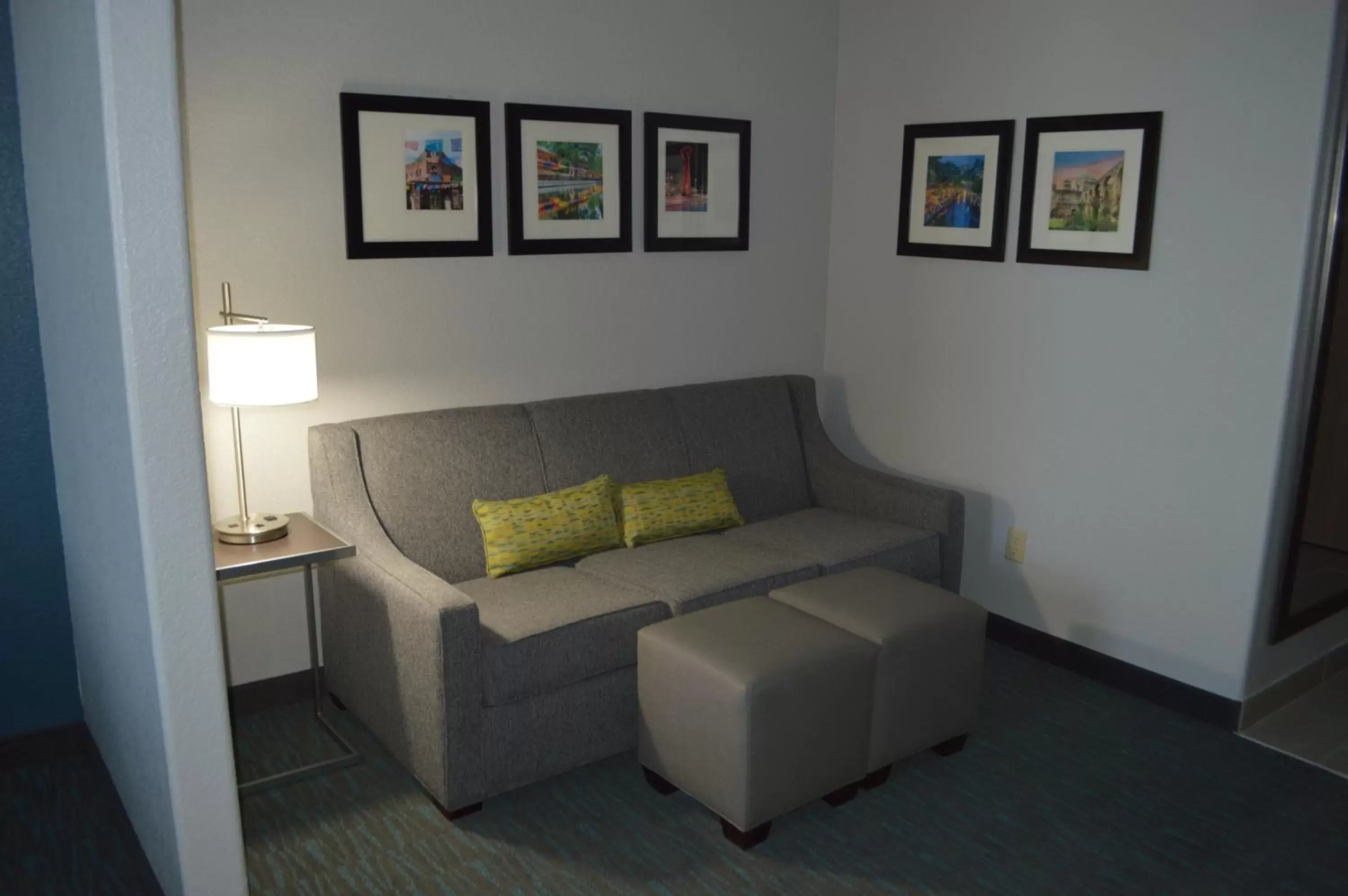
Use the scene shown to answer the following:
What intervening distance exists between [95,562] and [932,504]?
99.9 inches

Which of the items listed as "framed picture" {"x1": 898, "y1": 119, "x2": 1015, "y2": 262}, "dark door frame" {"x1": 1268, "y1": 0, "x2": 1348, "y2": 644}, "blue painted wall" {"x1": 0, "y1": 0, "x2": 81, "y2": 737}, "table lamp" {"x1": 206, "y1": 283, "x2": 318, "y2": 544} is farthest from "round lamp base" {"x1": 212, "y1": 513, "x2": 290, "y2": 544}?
"dark door frame" {"x1": 1268, "y1": 0, "x2": 1348, "y2": 644}

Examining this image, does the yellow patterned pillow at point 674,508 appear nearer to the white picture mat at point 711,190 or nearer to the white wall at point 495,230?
the white wall at point 495,230

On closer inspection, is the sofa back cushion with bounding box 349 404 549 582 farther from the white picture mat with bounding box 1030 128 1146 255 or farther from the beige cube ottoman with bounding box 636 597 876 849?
the white picture mat with bounding box 1030 128 1146 255

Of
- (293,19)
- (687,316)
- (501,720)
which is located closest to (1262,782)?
(501,720)

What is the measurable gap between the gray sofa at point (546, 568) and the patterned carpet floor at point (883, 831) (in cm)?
Answer: 13

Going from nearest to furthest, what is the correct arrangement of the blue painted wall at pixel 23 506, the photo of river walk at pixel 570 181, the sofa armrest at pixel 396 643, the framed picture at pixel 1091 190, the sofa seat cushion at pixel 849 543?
1. the sofa armrest at pixel 396 643
2. the blue painted wall at pixel 23 506
3. the framed picture at pixel 1091 190
4. the sofa seat cushion at pixel 849 543
5. the photo of river walk at pixel 570 181

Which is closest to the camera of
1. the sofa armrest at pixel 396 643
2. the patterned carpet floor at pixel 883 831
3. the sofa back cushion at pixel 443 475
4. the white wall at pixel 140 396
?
the white wall at pixel 140 396

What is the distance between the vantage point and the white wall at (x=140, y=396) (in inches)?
73.1

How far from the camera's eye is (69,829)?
268 cm

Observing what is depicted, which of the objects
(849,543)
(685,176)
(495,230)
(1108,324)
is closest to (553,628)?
(849,543)

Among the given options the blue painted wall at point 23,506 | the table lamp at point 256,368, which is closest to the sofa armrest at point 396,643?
the table lamp at point 256,368

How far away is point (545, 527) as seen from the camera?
3.26 meters

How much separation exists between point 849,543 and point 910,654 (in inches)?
29.2

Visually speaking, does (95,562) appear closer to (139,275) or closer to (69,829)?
(69,829)
